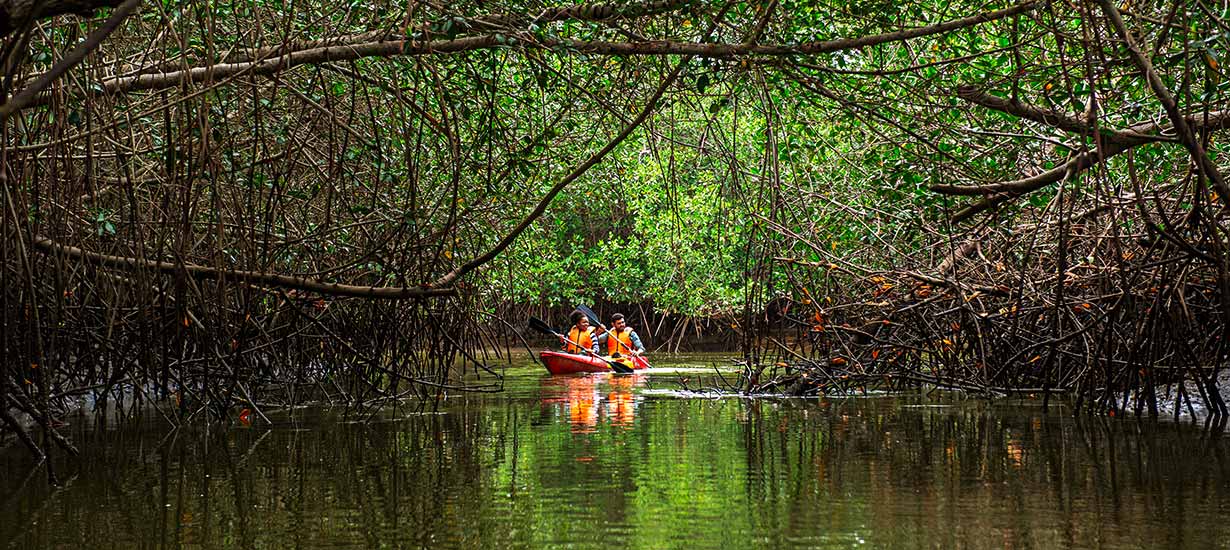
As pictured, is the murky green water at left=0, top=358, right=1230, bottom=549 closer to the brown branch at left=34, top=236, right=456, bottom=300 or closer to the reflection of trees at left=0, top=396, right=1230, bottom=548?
the reflection of trees at left=0, top=396, right=1230, bottom=548

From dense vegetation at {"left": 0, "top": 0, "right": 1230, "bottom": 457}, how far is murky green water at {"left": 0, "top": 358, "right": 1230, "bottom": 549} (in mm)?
466

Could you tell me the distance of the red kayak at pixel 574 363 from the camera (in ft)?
57.4

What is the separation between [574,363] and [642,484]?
11.4 metres

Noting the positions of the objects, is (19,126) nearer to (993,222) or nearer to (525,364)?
(993,222)

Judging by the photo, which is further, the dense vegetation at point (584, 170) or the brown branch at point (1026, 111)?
the brown branch at point (1026, 111)

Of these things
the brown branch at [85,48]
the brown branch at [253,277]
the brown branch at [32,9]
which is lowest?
the brown branch at [253,277]

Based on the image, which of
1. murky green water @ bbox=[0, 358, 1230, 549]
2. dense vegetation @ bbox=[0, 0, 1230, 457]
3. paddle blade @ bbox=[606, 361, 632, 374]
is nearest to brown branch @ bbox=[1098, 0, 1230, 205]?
dense vegetation @ bbox=[0, 0, 1230, 457]

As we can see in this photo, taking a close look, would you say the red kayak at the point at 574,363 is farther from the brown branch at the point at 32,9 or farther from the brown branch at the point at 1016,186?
the brown branch at the point at 32,9

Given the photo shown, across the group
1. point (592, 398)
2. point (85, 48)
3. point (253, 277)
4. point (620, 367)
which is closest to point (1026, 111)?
→ point (253, 277)

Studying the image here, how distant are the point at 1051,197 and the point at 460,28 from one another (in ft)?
14.1

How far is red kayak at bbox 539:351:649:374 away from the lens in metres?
17.5

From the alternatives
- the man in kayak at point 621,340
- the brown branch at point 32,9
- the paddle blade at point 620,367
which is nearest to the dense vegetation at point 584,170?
the brown branch at point 32,9

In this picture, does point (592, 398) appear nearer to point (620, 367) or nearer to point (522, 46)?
point (620, 367)

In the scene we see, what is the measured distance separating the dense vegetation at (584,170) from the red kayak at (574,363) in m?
4.95
